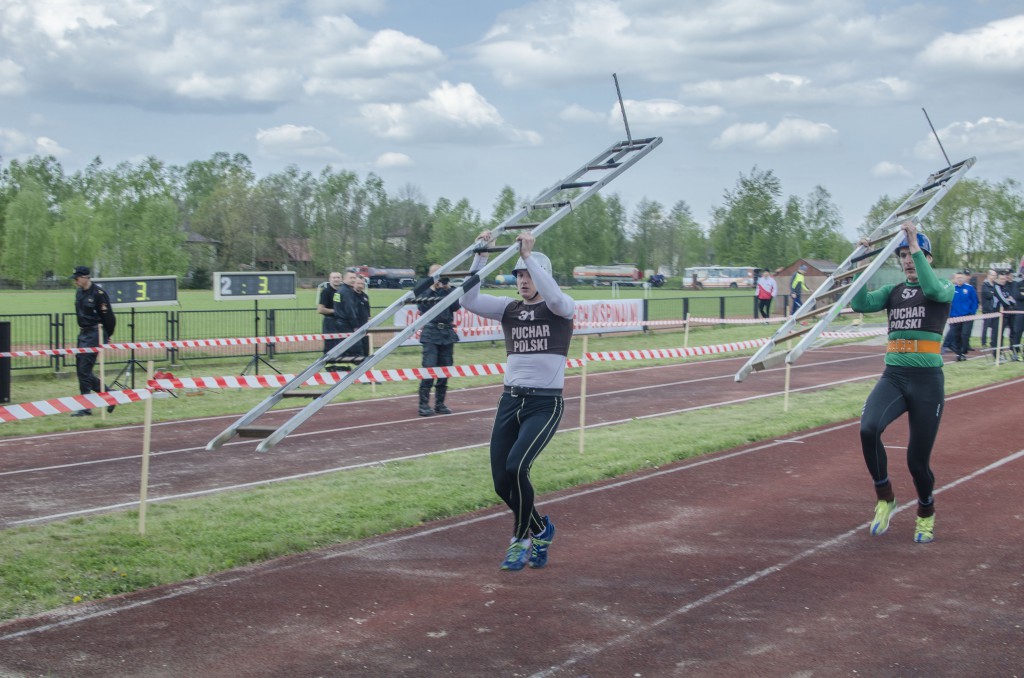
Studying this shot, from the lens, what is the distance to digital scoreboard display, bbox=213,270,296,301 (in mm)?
20797

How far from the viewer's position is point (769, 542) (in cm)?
779

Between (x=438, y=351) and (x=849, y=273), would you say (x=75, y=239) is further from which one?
(x=849, y=273)

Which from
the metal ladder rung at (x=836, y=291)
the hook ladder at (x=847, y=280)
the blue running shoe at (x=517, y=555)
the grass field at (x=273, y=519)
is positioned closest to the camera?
the grass field at (x=273, y=519)

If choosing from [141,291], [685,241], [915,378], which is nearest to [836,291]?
[915,378]

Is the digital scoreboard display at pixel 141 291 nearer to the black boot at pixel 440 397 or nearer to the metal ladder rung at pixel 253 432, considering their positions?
the black boot at pixel 440 397

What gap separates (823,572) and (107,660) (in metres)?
4.50

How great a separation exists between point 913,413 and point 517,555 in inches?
124

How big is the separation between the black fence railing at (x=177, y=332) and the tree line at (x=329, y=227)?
88.1 ft

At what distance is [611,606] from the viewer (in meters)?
6.25

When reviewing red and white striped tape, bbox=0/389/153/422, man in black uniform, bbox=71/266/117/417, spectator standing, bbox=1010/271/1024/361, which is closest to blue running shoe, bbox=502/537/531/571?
red and white striped tape, bbox=0/389/153/422

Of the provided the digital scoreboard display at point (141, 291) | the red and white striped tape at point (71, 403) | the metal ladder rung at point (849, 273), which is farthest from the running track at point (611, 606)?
the digital scoreboard display at point (141, 291)

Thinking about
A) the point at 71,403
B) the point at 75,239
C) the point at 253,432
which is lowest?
the point at 253,432

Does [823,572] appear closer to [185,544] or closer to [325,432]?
[185,544]

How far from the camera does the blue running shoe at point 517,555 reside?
7.02 m
